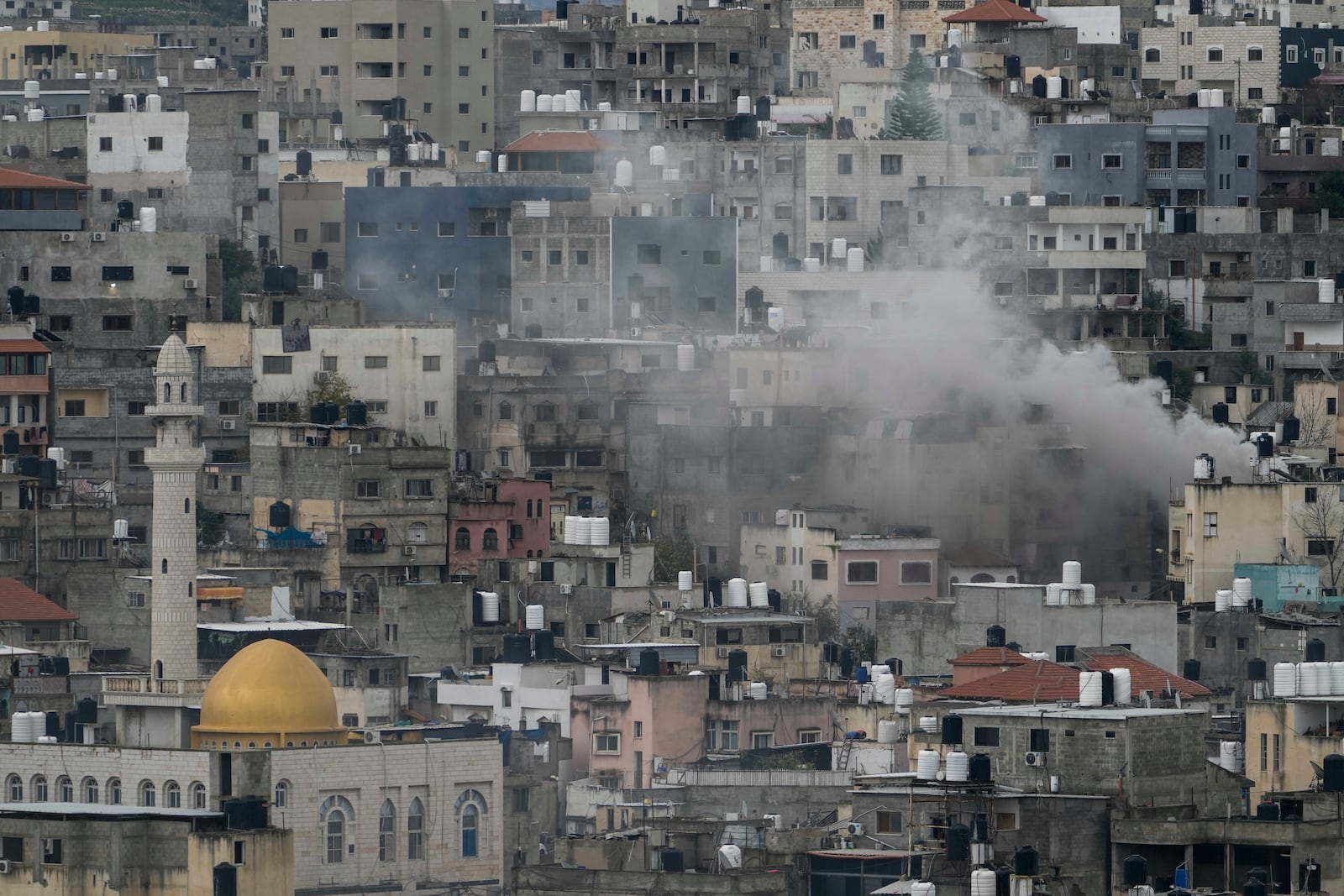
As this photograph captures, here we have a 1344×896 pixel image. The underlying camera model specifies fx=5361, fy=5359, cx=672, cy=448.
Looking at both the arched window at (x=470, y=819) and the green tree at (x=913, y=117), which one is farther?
the green tree at (x=913, y=117)

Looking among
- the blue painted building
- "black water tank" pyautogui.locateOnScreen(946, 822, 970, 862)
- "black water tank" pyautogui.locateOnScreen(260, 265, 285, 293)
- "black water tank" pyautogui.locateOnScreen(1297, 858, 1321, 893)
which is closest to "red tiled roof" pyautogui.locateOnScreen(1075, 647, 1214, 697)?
"black water tank" pyautogui.locateOnScreen(1297, 858, 1321, 893)

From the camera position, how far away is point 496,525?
397 feet

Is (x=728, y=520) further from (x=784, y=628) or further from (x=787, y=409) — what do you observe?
(x=784, y=628)

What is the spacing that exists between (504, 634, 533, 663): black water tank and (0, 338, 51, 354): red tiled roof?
2279 cm

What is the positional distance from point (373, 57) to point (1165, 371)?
37.8 metres

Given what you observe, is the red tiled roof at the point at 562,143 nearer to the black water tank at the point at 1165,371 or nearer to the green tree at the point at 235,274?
the green tree at the point at 235,274

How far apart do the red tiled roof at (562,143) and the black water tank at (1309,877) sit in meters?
65.6

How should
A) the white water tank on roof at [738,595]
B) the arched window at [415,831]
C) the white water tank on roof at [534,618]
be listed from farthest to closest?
the white water tank on roof at [738,595] → the white water tank on roof at [534,618] → the arched window at [415,831]

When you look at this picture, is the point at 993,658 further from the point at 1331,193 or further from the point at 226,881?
the point at 1331,193

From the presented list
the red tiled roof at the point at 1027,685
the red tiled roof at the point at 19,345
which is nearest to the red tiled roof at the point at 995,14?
the red tiled roof at the point at 19,345

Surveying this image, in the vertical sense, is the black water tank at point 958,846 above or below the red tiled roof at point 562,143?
below

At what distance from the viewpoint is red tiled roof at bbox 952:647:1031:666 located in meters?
106

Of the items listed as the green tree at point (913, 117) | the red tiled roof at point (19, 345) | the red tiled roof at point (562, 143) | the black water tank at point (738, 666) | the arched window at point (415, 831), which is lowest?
the arched window at point (415, 831)

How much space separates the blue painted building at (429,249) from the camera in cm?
14112
